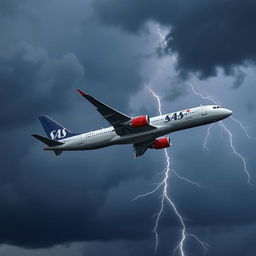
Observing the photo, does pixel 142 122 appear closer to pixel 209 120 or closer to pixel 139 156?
pixel 209 120

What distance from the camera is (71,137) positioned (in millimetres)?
101250

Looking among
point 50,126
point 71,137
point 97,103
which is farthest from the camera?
point 50,126

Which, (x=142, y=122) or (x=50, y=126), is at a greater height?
(x=50, y=126)

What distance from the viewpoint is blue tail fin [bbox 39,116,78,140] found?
104 meters

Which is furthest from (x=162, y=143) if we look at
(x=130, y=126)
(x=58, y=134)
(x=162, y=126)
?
(x=58, y=134)

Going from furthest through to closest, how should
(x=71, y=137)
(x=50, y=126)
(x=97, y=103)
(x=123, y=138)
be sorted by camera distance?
(x=50, y=126), (x=71, y=137), (x=123, y=138), (x=97, y=103)

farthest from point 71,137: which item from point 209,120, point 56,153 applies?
point 209,120

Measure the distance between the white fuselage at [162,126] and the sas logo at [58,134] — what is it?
544 cm

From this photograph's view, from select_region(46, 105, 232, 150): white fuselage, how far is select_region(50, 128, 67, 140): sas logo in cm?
544

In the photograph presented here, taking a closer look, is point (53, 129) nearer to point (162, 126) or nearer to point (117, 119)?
point (117, 119)

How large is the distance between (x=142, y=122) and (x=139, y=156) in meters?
18.8

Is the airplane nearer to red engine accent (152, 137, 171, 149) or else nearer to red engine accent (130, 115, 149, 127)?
red engine accent (130, 115, 149, 127)

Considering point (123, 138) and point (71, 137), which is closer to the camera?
point (123, 138)

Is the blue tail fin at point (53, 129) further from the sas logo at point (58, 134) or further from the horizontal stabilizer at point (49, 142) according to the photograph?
the horizontal stabilizer at point (49, 142)
